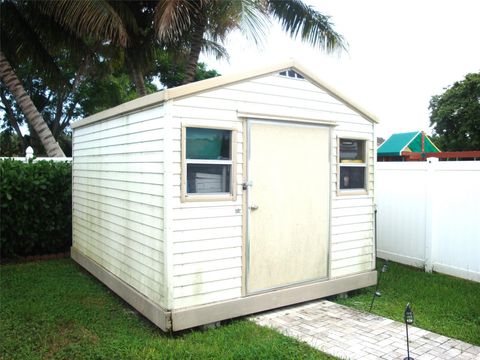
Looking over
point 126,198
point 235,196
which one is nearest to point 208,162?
point 235,196

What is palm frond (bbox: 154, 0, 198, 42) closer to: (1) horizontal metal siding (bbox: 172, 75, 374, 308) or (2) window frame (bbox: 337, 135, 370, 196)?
(1) horizontal metal siding (bbox: 172, 75, 374, 308)

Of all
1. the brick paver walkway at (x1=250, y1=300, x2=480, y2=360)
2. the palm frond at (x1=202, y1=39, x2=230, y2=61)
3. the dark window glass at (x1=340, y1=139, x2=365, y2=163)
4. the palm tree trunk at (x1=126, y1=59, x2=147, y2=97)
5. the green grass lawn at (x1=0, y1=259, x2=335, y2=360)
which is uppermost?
the palm frond at (x1=202, y1=39, x2=230, y2=61)

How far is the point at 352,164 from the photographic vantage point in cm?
579

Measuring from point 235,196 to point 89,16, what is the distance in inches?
229

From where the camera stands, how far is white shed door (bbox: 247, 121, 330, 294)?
4836 millimetres

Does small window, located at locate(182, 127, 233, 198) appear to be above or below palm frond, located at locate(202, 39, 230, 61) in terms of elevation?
below

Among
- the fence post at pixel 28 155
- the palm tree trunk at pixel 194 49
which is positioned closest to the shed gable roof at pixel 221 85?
the fence post at pixel 28 155

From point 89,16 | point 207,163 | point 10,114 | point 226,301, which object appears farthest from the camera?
point 10,114

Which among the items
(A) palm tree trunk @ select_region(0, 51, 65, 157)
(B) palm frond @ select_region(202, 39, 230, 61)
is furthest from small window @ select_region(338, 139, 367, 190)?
(B) palm frond @ select_region(202, 39, 230, 61)

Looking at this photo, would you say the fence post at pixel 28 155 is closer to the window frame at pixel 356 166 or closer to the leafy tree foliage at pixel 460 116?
the window frame at pixel 356 166

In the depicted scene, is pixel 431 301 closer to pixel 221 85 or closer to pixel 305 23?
pixel 221 85

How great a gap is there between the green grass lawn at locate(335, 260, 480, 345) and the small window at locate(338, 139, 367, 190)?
4.79 feet

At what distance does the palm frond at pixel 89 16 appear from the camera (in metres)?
8.45

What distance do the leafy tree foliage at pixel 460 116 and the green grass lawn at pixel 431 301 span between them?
24284mm
